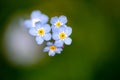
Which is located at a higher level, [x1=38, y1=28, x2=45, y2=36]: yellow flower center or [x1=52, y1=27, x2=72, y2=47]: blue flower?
[x1=38, y1=28, x2=45, y2=36]: yellow flower center

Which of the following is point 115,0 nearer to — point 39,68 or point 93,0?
point 93,0

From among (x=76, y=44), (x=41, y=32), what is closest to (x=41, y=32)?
(x=41, y=32)

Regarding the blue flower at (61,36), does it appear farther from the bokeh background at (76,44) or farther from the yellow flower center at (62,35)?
the bokeh background at (76,44)

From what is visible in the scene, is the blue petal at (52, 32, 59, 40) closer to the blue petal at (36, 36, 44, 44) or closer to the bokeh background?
the blue petal at (36, 36, 44, 44)

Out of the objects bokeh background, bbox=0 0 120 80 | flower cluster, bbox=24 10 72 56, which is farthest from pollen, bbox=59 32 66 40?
bokeh background, bbox=0 0 120 80

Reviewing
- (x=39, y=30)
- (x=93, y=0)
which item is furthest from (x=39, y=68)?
(x=39, y=30)

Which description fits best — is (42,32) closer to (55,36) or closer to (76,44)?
(55,36)

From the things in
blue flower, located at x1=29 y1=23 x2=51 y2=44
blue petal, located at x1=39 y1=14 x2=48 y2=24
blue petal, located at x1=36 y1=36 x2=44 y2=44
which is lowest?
blue petal, located at x1=36 y1=36 x2=44 y2=44

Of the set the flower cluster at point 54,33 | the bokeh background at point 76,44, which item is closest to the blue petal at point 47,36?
the flower cluster at point 54,33

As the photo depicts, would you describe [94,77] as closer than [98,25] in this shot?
Yes
